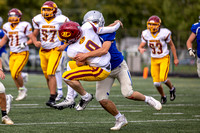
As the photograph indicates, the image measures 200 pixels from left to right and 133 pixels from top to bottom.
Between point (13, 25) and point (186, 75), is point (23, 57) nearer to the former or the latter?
point (13, 25)

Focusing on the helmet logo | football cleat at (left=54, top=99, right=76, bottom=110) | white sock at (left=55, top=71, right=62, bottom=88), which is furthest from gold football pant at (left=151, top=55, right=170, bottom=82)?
the helmet logo

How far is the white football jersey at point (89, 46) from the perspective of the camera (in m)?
5.92

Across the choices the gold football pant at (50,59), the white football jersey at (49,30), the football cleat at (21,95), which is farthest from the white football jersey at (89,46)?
the football cleat at (21,95)

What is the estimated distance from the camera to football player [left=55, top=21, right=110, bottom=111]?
5.88 metres

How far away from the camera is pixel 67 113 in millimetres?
7902

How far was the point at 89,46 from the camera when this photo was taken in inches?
233

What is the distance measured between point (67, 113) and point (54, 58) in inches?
61.5

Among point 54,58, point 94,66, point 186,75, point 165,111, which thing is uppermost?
point 94,66

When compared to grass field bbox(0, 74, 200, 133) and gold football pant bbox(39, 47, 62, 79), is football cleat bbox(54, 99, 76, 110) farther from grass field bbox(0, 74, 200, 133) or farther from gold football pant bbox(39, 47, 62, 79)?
gold football pant bbox(39, 47, 62, 79)

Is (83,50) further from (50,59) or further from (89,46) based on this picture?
(50,59)

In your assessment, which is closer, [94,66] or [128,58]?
[94,66]

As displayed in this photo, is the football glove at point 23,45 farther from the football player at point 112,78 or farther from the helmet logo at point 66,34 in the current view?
the helmet logo at point 66,34

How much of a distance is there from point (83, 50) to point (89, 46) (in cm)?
9

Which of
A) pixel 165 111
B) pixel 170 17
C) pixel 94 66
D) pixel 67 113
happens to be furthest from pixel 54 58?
pixel 170 17
